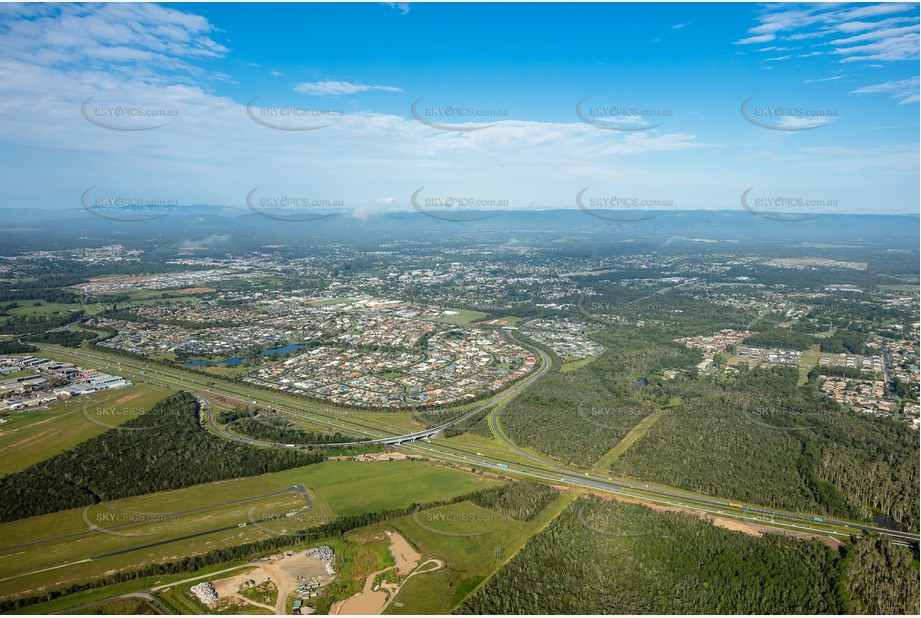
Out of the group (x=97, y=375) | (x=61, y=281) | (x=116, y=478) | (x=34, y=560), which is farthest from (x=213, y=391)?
(x=61, y=281)

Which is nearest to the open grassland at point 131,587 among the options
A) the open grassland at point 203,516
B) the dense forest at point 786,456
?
the open grassland at point 203,516

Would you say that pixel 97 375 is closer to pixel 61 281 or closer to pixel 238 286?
pixel 238 286

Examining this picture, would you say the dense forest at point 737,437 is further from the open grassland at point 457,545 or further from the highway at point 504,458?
the open grassland at point 457,545

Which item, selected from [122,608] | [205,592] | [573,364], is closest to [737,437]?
[573,364]

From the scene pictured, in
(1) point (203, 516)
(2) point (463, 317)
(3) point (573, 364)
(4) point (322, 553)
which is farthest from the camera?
(2) point (463, 317)

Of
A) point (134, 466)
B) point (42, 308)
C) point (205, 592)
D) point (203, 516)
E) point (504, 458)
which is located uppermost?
point (42, 308)

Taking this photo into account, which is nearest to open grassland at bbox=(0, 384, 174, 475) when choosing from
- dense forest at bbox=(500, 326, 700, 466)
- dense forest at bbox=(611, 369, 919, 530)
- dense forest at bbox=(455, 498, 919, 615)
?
dense forest at bbox=(500, 326, 700, 466)

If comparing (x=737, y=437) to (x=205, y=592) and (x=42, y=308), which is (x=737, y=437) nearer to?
(x=205, y=592)
